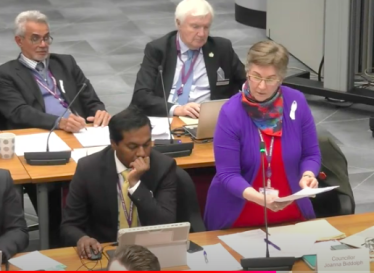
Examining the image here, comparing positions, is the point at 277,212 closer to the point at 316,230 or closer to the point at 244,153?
the point at 316,230

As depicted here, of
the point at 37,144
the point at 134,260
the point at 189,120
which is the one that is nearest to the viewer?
the point at 134,260

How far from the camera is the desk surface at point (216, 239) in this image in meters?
3.75

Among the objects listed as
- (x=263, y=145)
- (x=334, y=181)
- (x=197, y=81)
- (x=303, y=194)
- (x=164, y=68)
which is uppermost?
(x=263, y=145)

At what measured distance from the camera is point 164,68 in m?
5.80

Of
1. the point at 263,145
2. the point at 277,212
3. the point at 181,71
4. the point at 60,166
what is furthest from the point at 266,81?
the point at 181,71

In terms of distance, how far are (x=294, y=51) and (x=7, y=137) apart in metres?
5.26

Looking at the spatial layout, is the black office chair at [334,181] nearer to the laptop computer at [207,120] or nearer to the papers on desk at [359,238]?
the papers on desk at [359,238]

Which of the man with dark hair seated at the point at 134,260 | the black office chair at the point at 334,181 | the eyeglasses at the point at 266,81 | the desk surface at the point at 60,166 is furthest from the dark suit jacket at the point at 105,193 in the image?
the man with dark hair seated at the point at 134,260

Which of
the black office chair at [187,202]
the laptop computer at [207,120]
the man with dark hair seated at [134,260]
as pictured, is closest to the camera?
the man with dark hair seated at [134,260]

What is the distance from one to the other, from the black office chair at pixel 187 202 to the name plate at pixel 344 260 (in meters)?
1.01

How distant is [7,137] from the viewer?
4930mm

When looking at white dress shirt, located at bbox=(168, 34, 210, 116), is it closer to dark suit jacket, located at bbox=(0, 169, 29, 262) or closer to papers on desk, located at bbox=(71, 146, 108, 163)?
papers on desk, located at bbox=(71, 146, 108, 163)

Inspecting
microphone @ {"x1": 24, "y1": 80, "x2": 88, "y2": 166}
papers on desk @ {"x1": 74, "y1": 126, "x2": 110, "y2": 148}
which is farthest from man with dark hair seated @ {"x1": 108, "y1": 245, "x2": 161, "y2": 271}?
papers on desk @ {"x1": 74, "y1": 126, "x2": 110, "y2": 148}

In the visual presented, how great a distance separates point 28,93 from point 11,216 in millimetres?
1661
